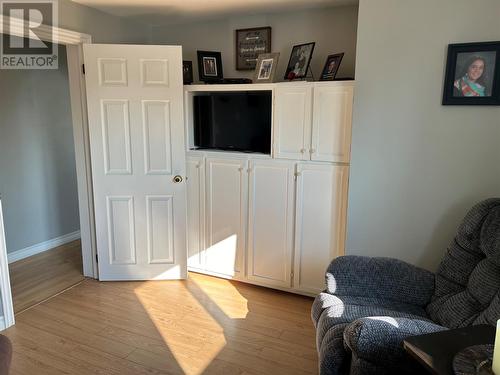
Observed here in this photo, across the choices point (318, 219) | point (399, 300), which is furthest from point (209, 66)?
point (399, 300)

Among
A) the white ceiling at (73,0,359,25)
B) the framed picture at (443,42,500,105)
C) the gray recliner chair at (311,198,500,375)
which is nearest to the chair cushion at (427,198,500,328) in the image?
the gray recliner chair at (311,198,500,375)

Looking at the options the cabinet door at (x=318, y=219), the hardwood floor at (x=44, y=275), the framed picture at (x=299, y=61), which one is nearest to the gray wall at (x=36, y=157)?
the hardwood floor at (x=44, y=275)

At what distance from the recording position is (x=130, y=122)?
122 inches

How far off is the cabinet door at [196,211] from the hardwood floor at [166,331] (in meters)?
0.25

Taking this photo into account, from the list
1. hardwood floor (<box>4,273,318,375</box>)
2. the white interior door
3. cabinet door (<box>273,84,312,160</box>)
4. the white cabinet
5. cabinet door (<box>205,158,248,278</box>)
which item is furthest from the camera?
cabinet door (<box>205,158,248,278</box>)

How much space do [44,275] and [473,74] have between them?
3.57m

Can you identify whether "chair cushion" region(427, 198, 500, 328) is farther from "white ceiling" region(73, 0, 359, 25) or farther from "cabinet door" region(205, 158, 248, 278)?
"white ceiling" region(73, 0, 359, 25)

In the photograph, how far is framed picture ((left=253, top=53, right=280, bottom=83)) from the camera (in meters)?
3.01

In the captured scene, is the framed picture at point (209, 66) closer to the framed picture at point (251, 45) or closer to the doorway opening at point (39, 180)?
the framed picture at point (251, 45)

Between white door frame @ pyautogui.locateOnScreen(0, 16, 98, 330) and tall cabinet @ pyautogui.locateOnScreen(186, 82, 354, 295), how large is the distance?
0.82 meters

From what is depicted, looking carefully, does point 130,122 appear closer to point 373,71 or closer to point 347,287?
point 373,71

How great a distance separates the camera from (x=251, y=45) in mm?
3373

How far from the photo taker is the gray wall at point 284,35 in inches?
120

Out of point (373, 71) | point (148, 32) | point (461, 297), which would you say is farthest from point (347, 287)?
point (148, 32)
